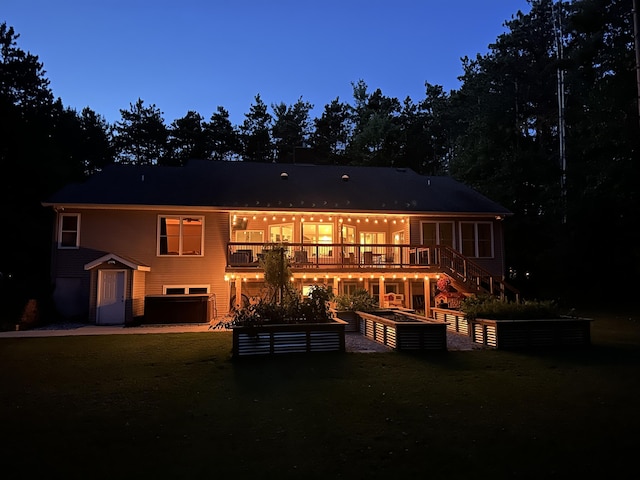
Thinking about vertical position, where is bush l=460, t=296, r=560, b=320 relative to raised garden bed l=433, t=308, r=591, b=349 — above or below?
above

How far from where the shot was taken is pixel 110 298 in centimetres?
1636

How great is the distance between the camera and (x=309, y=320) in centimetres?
1033

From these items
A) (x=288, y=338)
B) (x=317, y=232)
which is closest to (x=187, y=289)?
(x=317, y=232)

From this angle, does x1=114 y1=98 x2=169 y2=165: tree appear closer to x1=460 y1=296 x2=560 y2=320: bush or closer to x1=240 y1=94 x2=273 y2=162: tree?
x1=240 y1=94 x2=273 y2=162: tree

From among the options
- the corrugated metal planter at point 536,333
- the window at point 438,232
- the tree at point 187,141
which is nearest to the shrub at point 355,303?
the corrugated metal planter at point 536,333

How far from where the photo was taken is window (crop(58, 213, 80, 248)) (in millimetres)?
17766

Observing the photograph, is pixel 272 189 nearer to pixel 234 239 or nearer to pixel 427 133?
pixel 234 239

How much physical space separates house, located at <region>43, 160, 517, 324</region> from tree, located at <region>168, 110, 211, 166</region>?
1854 cm

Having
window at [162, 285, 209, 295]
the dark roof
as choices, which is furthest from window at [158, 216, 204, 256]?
window at [162, 285, 209, 295]

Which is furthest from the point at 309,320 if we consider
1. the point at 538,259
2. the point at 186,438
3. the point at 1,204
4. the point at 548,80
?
the point at 548,80

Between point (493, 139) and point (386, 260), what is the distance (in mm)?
16642

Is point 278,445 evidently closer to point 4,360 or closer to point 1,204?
point 4,360

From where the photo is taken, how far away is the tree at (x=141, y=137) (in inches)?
1607

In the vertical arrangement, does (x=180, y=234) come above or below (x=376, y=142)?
below
